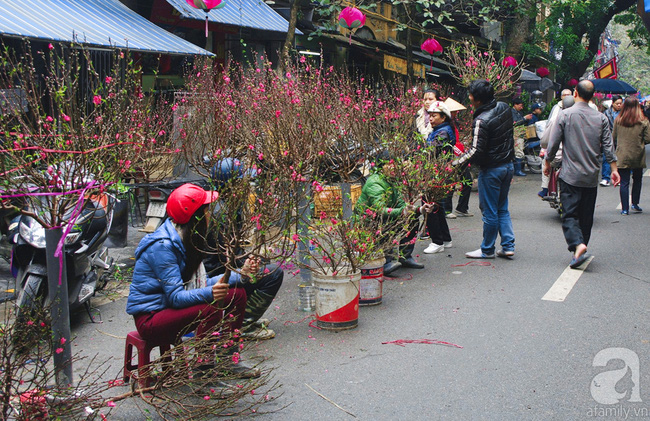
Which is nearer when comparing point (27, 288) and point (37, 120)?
point (37, 120)

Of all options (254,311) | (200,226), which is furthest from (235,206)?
(254,311)

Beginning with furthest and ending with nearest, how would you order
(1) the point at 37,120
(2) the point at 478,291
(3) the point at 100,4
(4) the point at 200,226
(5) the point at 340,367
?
(3) the point at 100,4 → (2) the point at 478,291 → (5) the point at 340,367 → (4) the point at 200,226 → (1) the point at 37,120

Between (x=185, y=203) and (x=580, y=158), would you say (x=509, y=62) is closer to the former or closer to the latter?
(x=580, y=158)

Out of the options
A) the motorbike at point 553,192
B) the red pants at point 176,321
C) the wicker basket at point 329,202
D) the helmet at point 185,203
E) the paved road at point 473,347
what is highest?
the helmet at point 185,203

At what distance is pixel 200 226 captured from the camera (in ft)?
14.5

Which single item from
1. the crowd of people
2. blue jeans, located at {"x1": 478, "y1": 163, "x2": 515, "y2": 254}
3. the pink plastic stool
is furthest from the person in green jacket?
the pink plastic stool

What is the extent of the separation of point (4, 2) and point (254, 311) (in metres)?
6.95

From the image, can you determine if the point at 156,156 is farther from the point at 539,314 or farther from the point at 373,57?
the point at 373,57

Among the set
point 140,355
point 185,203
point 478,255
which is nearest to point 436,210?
point 478,255

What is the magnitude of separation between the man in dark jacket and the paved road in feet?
1.57

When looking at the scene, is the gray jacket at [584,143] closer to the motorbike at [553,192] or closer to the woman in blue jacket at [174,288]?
the motorbike at [553,192]

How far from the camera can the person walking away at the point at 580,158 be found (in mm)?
7242

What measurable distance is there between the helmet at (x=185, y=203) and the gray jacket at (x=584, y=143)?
4407mm

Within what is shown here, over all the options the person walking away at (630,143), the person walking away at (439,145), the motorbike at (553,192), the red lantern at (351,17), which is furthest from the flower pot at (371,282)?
the red lantern at (351,17)
